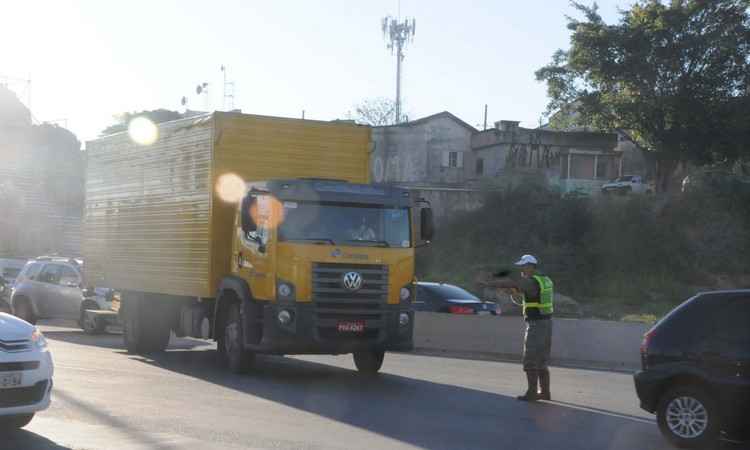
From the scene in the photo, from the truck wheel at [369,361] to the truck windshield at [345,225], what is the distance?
7.03 feet

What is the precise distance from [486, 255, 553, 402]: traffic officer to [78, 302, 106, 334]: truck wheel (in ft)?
44.9

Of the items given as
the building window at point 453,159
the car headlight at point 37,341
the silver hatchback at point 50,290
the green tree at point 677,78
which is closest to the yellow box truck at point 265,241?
the car headlight at point 37,341

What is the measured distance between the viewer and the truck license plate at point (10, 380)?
932 centimetres

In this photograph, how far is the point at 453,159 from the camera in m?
67.8

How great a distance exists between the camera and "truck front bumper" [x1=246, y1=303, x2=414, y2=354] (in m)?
14.4

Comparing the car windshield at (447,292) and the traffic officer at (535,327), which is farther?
the car windshield at (447,292)

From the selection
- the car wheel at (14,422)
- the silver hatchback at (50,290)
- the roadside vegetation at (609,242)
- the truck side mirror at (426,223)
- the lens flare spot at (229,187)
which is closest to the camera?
the car wheel at (14,422)

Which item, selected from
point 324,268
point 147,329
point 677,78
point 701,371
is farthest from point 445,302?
point 677,78

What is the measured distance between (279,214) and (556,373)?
626 cm

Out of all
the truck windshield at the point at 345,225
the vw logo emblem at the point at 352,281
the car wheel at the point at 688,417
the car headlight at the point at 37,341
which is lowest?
the car wheel at the point at 688,417

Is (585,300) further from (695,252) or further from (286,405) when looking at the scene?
(286,405)

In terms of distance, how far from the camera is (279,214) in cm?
1463

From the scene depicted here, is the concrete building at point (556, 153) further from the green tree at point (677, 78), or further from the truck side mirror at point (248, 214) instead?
the truck side mirror at point (248, 214)

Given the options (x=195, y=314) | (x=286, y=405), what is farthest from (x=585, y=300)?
(x=286, y=405)
